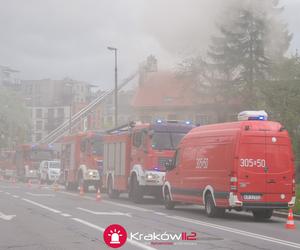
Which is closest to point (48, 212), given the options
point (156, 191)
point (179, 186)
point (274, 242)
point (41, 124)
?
point (179, 186)

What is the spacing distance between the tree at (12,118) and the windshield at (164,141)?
34.5m

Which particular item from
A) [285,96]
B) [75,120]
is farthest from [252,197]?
[75,120]

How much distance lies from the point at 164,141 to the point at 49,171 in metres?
25.1

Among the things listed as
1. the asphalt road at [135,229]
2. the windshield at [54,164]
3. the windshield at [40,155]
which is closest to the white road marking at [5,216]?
the asphalt road at [135,229]

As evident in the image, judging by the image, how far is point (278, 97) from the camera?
37.7 metres

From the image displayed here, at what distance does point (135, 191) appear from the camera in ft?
73.3

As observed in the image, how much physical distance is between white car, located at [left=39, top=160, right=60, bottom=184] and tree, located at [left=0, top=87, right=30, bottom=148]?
34.4 ft

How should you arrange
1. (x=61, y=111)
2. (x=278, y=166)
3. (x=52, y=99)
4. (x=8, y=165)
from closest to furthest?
(x=278, y=166), (x=52, y=99), (x=8, y=165), (x=61, y=111)

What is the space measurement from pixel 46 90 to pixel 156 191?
109 feet

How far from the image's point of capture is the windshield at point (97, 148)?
30.5 meters

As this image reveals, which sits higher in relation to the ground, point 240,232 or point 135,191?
point 135,191

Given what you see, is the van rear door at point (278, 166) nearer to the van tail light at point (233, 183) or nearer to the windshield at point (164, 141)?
the van tail light at point (233, 183)

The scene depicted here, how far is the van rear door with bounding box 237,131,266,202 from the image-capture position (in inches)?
616

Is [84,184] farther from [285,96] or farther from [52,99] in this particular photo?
[52,99]
